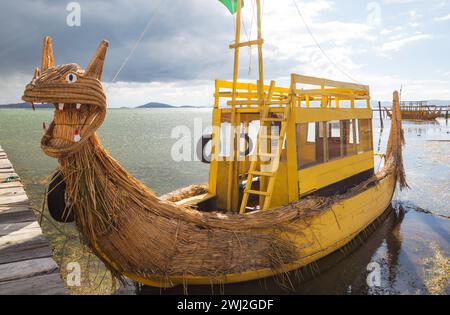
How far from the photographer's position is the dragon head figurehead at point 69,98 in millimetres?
3723

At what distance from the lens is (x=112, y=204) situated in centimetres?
466

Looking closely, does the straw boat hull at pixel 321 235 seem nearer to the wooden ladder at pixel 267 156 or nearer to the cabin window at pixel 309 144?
the wooden ladder at pixel 267 156

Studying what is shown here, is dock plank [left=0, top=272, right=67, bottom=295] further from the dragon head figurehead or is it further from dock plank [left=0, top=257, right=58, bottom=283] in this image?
the dragon head figurehead

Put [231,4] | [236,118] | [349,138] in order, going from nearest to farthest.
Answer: [231,4] < [236,118] < [349,138]

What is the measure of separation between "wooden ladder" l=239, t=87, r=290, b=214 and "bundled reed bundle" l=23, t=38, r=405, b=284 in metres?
0.56

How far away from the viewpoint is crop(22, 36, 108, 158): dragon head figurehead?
147 inches

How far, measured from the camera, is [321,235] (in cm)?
716

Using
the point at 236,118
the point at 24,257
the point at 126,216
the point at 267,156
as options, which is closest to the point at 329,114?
the point at 267,156

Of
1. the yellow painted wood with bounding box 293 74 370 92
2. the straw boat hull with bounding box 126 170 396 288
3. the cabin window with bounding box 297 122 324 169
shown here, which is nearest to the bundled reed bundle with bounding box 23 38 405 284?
the straw boat hull with bounding box 126 170 396 288

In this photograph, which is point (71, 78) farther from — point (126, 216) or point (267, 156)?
point (267, 156)

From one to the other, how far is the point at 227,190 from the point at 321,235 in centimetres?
232

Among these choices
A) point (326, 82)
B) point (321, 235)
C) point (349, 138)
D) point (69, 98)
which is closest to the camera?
point (69, 98)
